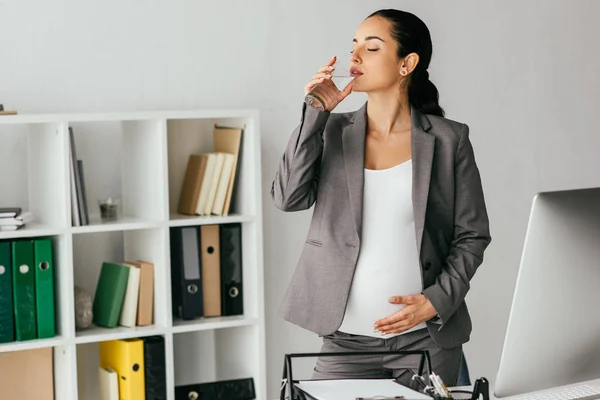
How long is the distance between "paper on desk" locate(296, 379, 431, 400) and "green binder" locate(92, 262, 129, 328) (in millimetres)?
1442

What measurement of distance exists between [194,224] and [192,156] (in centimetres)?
32

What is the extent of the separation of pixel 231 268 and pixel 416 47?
1.23 meters

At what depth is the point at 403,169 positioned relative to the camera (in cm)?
238

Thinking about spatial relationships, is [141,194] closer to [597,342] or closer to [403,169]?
[403,169]

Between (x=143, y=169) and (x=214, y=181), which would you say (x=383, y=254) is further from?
(x=143, y=169)

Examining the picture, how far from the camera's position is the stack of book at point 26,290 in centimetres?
292

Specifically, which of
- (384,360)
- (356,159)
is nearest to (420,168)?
(356,159)

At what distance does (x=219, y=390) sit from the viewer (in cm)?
332

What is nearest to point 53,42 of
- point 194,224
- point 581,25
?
point 194,224

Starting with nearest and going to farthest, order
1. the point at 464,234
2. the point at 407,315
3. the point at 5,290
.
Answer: the point at 407,315 < the point at 464,234 < the point at 5,290

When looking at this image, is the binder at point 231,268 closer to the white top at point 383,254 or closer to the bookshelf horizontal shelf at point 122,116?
the bookshelf horizontal shelf at point 122,116

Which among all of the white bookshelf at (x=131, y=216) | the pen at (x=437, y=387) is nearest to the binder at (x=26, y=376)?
the white bookshelf at (x=131, y=216)

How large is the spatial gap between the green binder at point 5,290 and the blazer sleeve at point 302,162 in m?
1.01

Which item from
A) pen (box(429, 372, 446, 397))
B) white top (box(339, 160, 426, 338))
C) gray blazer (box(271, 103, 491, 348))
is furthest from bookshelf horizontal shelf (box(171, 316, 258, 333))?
pen (box(429, 372, 446, 397))
